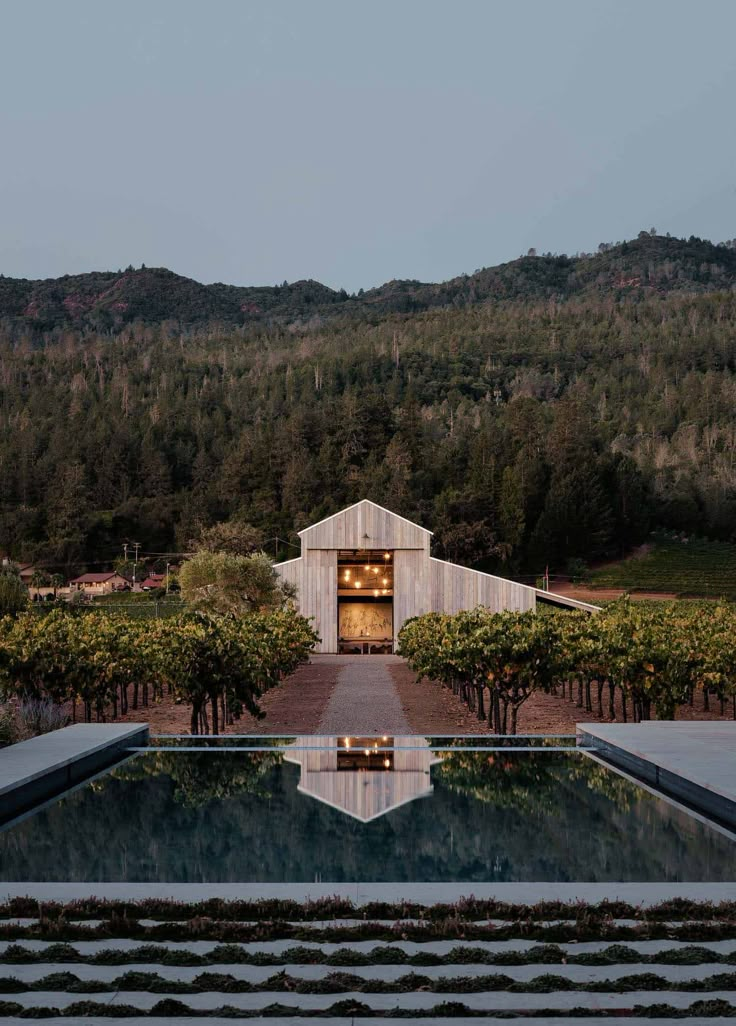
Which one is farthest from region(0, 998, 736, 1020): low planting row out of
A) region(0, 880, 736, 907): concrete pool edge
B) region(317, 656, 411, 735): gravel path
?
region(317, 656, 411, 735): gravel path

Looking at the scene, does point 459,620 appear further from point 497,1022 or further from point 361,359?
point 361,359

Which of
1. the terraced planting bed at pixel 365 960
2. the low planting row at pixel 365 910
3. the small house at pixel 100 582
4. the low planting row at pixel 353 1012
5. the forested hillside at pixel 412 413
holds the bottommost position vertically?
the small house at pixel 100 582

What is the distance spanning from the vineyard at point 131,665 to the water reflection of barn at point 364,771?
3132mm

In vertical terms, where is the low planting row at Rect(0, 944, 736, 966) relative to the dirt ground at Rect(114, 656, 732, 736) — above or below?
above

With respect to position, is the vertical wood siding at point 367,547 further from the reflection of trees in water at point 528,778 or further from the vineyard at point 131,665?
the reflection of trees in water at point 528,778

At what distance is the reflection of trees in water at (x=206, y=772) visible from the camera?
7.11 m

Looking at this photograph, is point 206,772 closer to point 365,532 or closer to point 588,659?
point 588,659

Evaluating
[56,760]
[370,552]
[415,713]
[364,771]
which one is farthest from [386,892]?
[370,552]

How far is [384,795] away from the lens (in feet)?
22.5

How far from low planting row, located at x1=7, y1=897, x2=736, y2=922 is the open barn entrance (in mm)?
28456

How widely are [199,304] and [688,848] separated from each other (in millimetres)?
158954

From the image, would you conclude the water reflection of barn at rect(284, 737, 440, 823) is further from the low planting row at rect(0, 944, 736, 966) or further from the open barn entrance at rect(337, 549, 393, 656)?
the open barn entrance at rect(337, 549, 393, 656)

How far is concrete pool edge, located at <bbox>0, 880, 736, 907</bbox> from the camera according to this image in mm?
4648

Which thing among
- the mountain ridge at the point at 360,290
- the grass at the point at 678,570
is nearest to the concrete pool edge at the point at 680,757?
the grass at the point at 678,570
